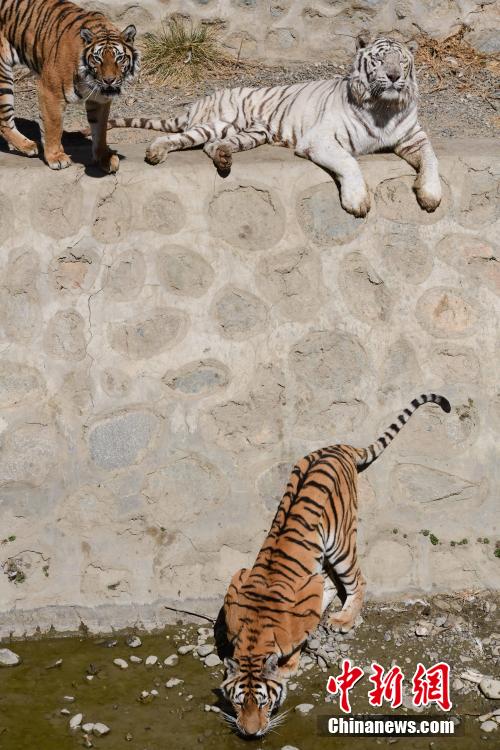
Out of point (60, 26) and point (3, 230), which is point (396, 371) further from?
point (60, 26)

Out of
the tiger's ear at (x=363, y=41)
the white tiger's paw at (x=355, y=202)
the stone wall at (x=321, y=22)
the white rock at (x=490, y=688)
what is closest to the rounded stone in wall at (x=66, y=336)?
the white tiger's paw at (x=355, y=202)

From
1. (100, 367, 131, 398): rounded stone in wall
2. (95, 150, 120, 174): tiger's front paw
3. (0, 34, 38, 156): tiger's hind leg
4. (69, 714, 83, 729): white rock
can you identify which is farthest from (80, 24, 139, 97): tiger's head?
(69, 714, 83, 729): white rock

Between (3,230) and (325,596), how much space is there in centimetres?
261

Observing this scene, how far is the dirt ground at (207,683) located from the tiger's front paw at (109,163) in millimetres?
2499

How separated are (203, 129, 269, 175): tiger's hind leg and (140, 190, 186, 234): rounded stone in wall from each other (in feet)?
1.04

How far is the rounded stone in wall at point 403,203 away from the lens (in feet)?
19.6

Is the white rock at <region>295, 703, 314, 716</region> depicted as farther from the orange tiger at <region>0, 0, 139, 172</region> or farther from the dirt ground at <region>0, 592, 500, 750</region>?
the orange tiger at <region>0, 0, 139, 172</region>

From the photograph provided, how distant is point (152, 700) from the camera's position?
5.08 metres

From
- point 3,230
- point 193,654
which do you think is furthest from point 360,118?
point 193,654

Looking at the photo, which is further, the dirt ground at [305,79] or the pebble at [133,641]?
the dirt ground at [305,79]

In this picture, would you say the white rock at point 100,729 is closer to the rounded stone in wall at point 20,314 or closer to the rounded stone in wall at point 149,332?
the rounded stone in wall at point 149,332

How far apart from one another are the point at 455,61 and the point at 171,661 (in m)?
5.40

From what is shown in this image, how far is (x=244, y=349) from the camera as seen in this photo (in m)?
5.86

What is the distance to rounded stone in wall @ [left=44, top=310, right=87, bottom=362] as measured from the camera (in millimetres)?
A: 5766
